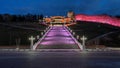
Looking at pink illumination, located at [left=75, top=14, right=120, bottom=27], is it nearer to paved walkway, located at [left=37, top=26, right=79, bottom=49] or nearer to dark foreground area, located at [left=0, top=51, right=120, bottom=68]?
paved walkway, located at [left=37, top=26, right=79, bottom=49]

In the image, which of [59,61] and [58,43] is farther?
[58,43]

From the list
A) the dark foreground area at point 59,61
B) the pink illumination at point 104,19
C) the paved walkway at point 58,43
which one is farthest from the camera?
the pink illumination at point 104,19

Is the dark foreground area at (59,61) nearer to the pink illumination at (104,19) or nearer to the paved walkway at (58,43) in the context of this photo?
the paved walkway at (58,43)

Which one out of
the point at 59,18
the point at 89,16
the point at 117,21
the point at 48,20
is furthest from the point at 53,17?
the point at 117,21

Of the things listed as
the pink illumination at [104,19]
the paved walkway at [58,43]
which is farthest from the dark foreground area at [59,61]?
the pink illumination at [104,19]

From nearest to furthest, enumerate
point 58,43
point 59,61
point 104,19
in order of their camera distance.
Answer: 1. point 59,61
2. point 58,43
3. point 104,19

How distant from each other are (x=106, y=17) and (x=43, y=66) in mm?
81577

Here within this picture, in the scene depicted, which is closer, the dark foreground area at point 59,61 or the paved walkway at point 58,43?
the dark foreground area at point 59,61

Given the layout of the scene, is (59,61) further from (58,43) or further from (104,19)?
(104,19)

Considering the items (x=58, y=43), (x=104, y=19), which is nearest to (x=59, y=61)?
(x=58, y=43)

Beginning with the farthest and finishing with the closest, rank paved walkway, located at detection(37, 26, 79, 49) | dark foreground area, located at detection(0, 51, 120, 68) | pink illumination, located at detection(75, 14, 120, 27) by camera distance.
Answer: pink illumination, located at detection(75, 14, 120, 27) → paved walkway, located at detection(37, 26, 79, 49) → dark foreground area, located at detection(0, 51, 120, 68)

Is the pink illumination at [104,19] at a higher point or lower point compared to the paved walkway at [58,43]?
higher

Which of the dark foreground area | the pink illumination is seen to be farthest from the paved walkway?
the pink illumination

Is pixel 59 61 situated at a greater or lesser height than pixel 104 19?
lesser
